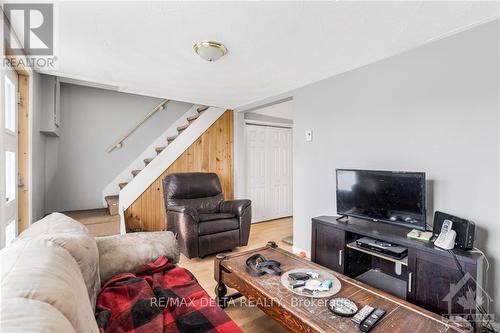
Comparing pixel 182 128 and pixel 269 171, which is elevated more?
pixel 182 128

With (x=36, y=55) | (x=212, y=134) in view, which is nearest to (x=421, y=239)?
(x=212, y=134)

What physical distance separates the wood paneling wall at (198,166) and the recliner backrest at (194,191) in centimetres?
53

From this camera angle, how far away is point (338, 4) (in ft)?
5.11

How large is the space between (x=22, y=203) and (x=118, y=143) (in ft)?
5.56

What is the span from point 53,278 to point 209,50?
1.90 meters

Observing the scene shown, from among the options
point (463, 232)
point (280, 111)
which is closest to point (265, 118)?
point (280, 111)

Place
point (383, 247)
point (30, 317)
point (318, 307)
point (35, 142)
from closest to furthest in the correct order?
point (30, 317) < point (318, 307) < point (383, 247) < point (35, 142)

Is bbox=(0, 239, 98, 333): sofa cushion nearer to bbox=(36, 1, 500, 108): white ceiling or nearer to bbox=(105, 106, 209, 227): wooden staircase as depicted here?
bbox=(36, 1, 500, 108): white ceiling

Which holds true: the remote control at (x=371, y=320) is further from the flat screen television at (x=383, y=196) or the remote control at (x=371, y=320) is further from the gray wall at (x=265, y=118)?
the gray wall at (x=265, y=118)

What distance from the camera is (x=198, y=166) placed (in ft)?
14.1

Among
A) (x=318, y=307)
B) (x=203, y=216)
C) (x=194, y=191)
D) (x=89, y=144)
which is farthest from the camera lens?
(x=89, y=144)

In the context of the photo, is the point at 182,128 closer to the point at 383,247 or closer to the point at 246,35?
the point at 246,35

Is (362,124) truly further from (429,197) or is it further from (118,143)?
(118,143)

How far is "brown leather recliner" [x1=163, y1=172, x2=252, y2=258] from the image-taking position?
2.88m
